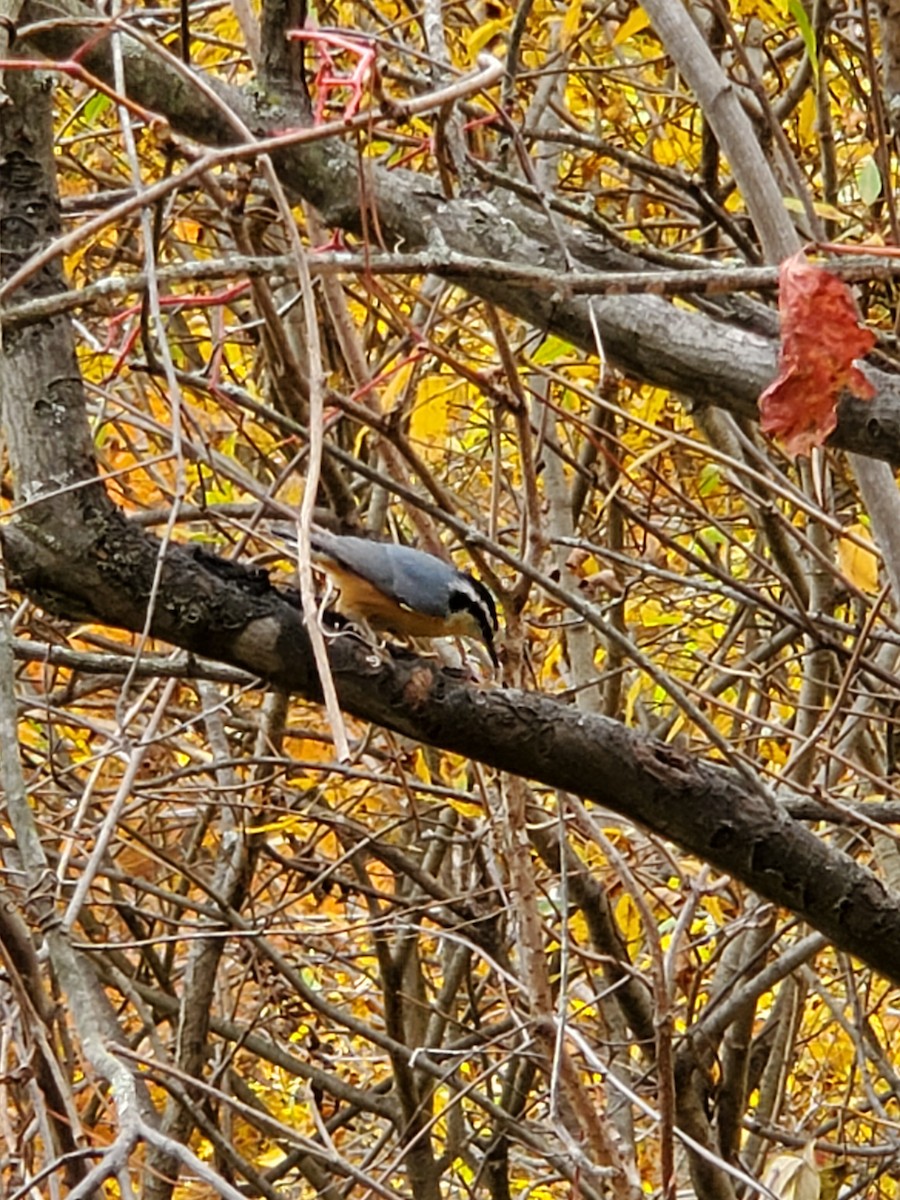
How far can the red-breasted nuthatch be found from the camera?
2023 millimetres

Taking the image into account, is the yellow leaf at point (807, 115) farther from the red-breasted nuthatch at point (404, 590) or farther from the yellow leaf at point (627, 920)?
the yellow leaf at point (627, 920)

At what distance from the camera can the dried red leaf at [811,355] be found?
1.28m

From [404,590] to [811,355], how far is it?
82 centimetres

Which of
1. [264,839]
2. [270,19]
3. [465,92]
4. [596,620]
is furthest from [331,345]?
Result: [465,92]

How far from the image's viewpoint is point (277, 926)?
3010mm

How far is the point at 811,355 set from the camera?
1.31 meters

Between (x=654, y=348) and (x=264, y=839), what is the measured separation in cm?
153

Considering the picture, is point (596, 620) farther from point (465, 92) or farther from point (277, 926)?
point (277, 926)

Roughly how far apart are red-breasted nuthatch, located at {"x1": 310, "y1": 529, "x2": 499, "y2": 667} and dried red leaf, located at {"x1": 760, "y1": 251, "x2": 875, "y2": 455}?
740mm

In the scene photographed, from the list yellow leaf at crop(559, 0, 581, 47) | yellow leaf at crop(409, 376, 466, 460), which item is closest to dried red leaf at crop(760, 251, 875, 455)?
yellow leaf at crop(559, 0, 581, 47)

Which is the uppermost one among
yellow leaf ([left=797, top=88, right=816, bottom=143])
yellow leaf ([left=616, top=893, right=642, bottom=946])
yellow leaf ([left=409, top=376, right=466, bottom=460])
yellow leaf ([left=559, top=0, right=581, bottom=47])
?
yellow leaf ([left=797, top=88, right=816, bottom=143])

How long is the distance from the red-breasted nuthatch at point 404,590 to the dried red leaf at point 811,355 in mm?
740

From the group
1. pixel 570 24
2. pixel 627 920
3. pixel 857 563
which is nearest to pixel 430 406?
pixel 570 24

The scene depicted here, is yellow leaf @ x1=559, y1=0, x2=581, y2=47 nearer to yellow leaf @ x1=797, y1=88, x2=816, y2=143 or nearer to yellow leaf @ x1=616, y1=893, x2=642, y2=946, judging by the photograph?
yellow leaf @ x1=797, y1=88, x2=816, y2=143
